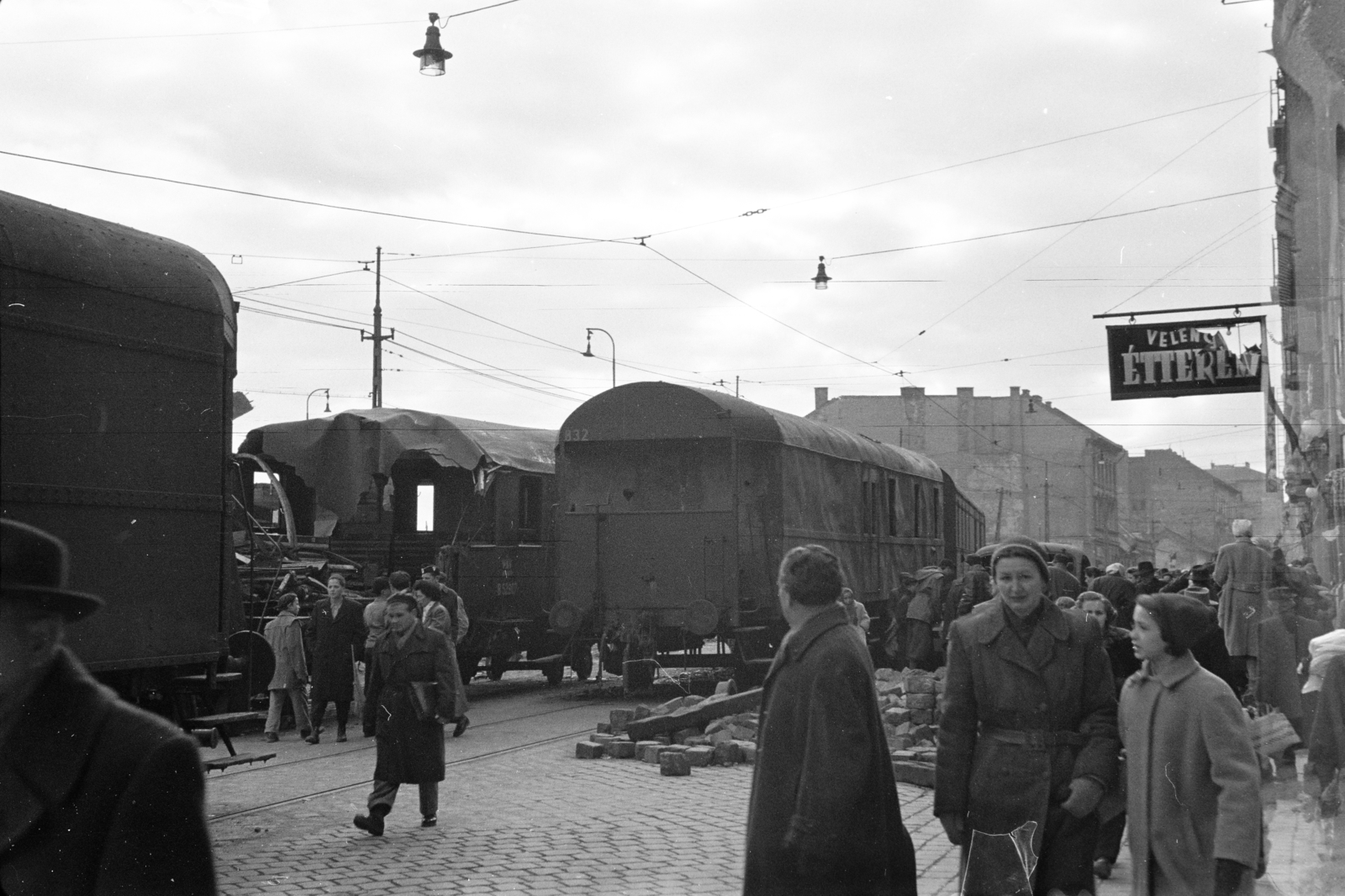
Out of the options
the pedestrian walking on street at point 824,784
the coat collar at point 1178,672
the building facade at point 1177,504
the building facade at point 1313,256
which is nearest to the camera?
the pedestrian walking on street at point 824,784

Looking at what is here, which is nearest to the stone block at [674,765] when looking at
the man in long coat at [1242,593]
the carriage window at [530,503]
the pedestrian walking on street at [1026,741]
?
the man in long coat at [1242,593]

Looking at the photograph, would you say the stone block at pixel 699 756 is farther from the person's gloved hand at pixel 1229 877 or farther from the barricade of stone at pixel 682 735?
the person's gloved hand at pixel 1229 877

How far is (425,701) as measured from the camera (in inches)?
366

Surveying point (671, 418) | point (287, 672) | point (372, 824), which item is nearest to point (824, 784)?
point (372, 824)

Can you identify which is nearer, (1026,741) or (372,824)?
(1026,741)

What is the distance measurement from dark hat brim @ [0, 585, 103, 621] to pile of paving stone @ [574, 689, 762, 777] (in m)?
9.49

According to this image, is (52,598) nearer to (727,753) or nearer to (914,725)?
(727,753)

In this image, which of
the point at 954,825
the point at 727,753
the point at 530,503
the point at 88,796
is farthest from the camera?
the point at 530,503

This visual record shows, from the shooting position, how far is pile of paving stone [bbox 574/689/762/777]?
39.9 ft

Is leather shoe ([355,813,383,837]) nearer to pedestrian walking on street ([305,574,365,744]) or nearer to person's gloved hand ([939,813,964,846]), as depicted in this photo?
person's gloved hand ([939,813,964,846])

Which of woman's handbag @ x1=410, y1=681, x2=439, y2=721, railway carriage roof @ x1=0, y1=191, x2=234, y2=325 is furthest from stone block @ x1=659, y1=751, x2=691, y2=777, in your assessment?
railway carriage roof @ x1=0, y1=191, x2=234, y2=325

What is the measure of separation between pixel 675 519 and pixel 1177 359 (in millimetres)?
7460

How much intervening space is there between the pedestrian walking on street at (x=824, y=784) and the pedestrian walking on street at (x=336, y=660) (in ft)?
35.1

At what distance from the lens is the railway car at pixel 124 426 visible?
25.2 feet
